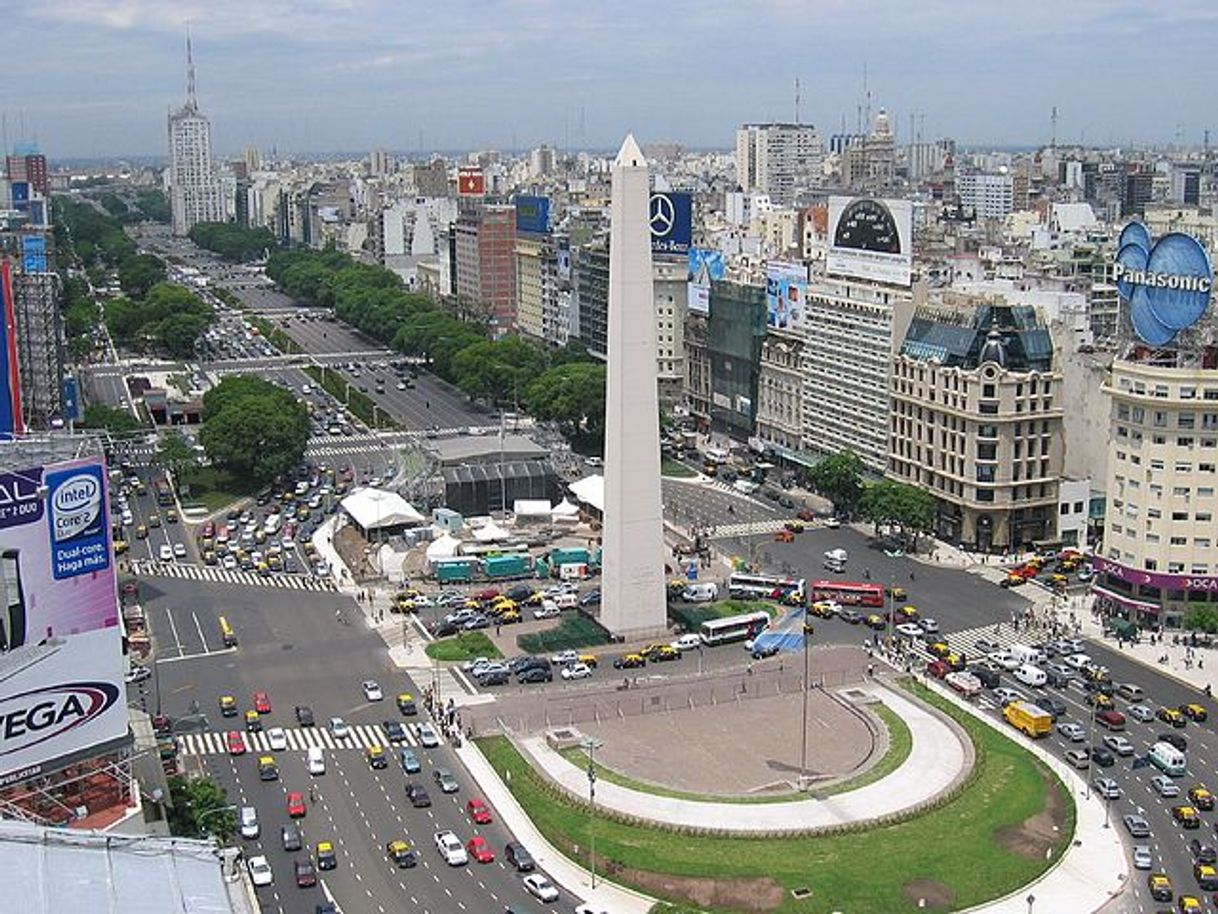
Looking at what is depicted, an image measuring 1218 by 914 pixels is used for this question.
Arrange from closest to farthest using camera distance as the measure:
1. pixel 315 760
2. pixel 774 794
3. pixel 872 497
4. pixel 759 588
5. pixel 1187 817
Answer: pixel 1187 817 → pixel 774 794 → pixel 315 760 → pixel 759 588 → pixel 872 497

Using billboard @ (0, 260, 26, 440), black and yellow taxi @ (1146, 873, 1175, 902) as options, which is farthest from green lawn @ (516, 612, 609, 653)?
black and yellow taxi @ (1146, 873, 1175, 902)

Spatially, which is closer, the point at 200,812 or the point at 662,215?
the point at 200,812

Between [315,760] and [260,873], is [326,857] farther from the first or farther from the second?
[315,760]

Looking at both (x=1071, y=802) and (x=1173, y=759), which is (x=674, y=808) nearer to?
(x=1071, y=802)

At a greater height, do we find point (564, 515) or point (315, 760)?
point (564, 515)

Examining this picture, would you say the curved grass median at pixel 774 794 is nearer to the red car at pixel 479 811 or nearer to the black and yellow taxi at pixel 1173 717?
the red car at pixel 479 811

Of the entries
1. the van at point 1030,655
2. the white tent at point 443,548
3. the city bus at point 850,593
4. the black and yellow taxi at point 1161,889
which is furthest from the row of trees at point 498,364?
the black and yellow taxi at point 1161,889

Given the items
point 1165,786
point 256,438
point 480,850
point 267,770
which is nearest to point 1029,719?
point 1165,786
